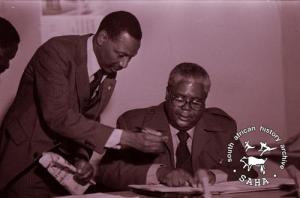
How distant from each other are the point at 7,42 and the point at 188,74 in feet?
2.07

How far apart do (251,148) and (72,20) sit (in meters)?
0.75

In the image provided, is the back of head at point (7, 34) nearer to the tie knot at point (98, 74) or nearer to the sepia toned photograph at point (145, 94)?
the sepia toned photograph at point (145, 94)

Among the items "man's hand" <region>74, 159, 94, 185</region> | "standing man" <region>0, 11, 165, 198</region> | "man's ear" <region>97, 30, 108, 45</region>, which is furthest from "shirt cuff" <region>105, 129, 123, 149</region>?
"man's ear" <region>97, 30, 108, 45</region>

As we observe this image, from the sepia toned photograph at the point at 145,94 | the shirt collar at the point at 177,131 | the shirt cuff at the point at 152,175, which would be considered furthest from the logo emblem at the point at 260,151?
the shirt cuff at the point at 152,175

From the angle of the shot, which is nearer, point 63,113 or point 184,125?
point 63,113

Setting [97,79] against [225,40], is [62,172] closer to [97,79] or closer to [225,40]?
[97,79]

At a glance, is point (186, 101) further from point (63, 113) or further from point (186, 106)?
point (63, 113)

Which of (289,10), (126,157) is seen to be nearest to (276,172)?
(126,157)

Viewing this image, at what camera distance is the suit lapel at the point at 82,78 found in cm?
132

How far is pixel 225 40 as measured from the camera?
1459 mm

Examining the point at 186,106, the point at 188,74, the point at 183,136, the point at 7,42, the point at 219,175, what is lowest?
the point at 219,175

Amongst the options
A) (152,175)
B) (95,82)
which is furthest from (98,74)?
(152,175)

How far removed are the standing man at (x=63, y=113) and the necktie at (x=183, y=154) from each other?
8 centimetres

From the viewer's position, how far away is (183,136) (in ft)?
4.60
